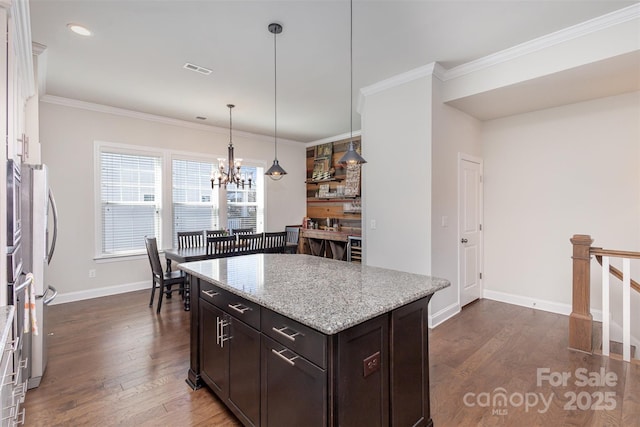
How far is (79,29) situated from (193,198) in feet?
10.6

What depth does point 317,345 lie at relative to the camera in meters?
1.33

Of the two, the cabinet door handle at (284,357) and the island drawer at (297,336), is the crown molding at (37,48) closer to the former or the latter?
the island drawer at (297,336)

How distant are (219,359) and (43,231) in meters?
1.48

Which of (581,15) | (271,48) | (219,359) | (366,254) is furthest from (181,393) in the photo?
(581,15)

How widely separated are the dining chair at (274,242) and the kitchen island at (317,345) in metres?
2.29

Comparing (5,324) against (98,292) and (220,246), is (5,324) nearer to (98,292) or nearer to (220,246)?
(220,246)

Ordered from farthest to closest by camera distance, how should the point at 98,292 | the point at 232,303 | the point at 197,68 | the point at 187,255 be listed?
the point at 98,292 < the point at 187,255 < the point at 197,68 < the point at 232,303

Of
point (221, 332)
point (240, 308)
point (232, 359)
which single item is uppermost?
point (240, 308)

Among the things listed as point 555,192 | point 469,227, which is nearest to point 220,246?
point 469,227

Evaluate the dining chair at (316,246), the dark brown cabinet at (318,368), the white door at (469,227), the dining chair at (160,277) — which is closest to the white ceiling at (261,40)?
the white door at (469,227)

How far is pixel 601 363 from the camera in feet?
8.68

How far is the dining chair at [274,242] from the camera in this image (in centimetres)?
455

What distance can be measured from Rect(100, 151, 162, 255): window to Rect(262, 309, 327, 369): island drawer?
4.25 meters

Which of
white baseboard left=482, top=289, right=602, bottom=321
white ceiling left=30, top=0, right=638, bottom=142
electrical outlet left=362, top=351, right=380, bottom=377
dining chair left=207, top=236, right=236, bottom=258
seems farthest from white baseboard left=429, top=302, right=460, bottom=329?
white ceiling left=30, top=0, right=638, bottom=142
